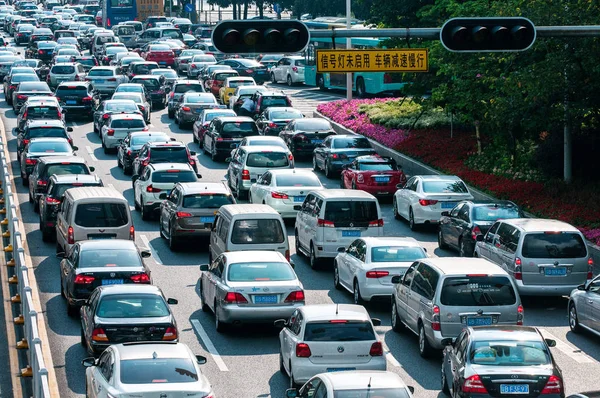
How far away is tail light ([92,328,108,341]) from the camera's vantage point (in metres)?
20.8

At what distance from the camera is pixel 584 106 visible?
109ft

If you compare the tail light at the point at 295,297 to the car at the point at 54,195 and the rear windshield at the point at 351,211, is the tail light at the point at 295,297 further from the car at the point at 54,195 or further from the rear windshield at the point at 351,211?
the car at the point at 54,195

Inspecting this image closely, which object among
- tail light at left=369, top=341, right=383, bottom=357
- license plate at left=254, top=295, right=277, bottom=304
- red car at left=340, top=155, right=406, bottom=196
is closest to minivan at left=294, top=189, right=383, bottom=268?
license plate at left=254, top=295, right=277, bottom=304

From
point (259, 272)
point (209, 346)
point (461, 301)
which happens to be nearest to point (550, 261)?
point (461, 301)

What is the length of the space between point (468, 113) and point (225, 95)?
863 inches

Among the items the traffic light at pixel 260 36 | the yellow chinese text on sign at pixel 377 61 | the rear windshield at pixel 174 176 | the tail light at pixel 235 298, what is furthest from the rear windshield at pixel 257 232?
the traffic light at pixel 260 36

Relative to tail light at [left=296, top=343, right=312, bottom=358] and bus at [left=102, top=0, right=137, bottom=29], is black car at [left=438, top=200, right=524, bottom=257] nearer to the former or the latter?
tail light at [left=296, top=343, right=312, bottom=358]

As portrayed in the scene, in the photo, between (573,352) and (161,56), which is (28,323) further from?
(161,56)

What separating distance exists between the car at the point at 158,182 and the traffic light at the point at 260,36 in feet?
60.4

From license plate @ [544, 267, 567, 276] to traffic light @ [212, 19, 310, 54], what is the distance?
417 inches

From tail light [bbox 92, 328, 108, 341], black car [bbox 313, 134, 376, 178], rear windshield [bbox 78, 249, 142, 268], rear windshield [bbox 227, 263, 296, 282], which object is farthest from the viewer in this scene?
black car [bbox 313, 134, 376, 178]

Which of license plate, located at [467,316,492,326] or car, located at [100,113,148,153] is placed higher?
car, located at [100,113,148,153]

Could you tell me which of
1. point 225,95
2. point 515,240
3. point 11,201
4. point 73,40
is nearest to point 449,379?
point 515,240

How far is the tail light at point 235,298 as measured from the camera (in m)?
22.9
